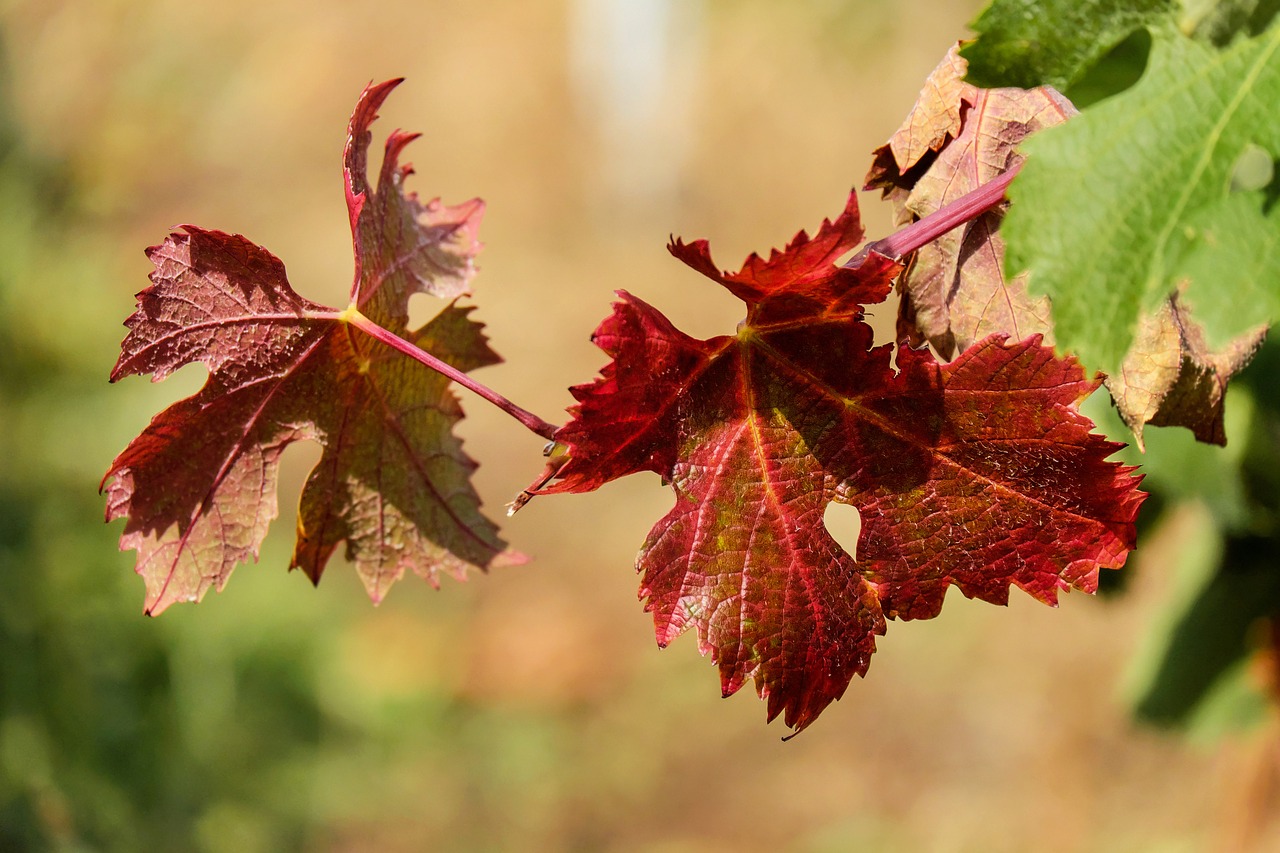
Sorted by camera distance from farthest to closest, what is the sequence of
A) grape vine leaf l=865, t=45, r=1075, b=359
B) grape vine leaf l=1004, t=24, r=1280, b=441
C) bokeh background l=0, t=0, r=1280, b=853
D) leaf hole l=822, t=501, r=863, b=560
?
1. leaf hole l=822, t=501, r=863, b=560
2. bokeh background l=0, t=0, r=1280, b=853
3. grape vine leaf l=865, t=45, r=1075, b=359
4. grape vine leaf l=1004, t=24, r=1280, b=441

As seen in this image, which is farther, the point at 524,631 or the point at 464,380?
the point at 524,631

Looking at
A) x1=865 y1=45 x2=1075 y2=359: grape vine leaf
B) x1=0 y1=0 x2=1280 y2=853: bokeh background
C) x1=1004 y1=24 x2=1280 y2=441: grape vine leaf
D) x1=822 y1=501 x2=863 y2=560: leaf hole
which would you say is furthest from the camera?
x1=822 y1=501 x2=863 y2=560: leaf hole

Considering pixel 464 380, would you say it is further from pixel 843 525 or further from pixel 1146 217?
pixel 843 525

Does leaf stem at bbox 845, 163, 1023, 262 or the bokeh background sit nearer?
leaf stem at bbox 845, 163, 1023, 262

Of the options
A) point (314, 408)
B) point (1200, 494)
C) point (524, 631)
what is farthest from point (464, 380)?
point (524, 631)

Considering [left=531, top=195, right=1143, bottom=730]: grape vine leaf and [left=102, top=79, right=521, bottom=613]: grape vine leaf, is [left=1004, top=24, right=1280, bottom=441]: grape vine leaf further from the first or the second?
[left=102, top=79, right=521, bottom=613]: grape vine leaf

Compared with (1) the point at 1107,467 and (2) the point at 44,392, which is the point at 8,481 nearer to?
(2) the point at 44,392

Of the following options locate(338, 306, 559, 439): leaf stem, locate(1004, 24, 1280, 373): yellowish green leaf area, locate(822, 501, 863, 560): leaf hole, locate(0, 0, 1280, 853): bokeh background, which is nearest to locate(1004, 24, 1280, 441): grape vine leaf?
locate(1004, 24, 1280, 373): yellowish green leaf area
